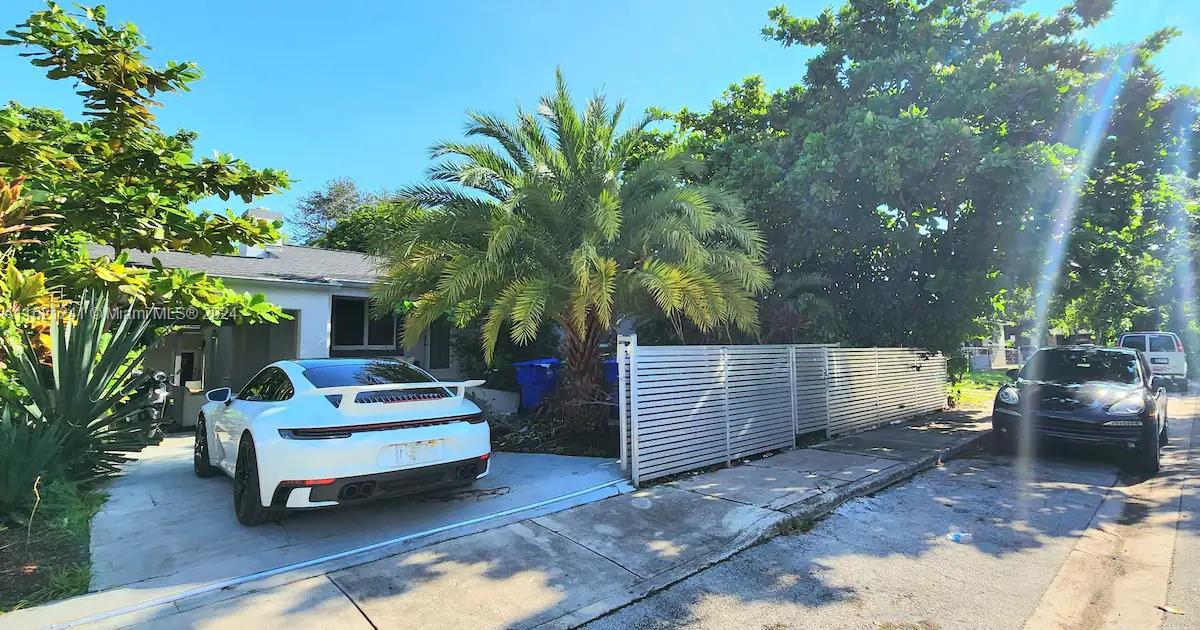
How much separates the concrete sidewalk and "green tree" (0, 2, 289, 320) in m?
4.38

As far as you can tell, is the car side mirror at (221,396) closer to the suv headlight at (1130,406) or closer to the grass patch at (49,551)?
the grass patch at (49,551)

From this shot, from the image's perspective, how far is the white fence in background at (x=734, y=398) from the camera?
6203mm

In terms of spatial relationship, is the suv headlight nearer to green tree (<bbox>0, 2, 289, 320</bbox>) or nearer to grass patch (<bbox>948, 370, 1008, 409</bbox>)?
grass patch (<bbox>948, 370, 1008, 409</bbox>)

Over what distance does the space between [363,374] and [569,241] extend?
3612mm

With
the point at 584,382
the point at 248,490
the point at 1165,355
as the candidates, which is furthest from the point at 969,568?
the point at 1165,355

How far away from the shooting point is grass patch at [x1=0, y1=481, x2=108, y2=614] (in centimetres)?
362

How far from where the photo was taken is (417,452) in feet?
15.3

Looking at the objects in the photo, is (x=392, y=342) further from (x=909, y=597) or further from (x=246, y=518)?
(x=909, y=597)

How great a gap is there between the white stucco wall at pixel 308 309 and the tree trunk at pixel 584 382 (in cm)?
513

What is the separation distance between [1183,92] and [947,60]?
12.2ft

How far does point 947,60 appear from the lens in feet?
34.9

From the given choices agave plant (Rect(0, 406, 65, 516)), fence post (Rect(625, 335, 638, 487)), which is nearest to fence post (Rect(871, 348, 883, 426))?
fence post (Rect(625, 335, 638, 487))

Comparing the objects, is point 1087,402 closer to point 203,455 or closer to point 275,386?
point 275,386

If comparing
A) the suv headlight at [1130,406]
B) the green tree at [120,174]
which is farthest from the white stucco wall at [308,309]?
the suv headlight at [1130,406]
